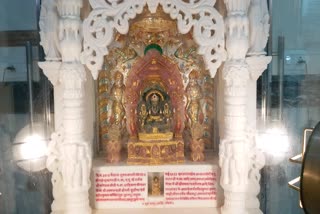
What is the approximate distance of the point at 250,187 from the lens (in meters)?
2.31

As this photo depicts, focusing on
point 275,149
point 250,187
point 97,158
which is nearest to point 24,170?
point 97,158

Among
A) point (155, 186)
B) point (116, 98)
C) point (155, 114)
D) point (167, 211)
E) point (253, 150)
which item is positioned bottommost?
point (167, 211)

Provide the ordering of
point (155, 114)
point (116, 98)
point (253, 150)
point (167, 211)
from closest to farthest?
point (253, 150), point (167, 211), point (155, 114), point (116, 98)

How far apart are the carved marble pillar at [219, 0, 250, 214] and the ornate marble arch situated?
70 millimetres

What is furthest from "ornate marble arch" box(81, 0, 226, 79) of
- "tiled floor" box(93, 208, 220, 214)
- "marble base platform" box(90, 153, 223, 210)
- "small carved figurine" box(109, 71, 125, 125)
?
"tiled floor" box(93, 208, 220, 214)

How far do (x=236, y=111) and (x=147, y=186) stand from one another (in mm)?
781

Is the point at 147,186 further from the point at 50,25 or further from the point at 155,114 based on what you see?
the point at 50,25

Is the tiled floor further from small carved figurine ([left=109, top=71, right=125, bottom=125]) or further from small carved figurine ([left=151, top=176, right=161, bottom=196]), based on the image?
small carved figurine ([left=109, top=71, right=125, bottom=125])

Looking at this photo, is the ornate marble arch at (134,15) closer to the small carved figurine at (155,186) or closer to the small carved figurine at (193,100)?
the small carved figurine at (193,100)

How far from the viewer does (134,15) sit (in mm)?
2100

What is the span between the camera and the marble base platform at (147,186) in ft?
7.73

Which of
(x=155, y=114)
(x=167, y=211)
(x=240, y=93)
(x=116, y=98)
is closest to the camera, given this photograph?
(x=240, y=93)

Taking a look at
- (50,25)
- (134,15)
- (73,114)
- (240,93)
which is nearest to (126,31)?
(134,15)

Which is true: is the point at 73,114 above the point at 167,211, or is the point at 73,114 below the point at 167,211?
above
